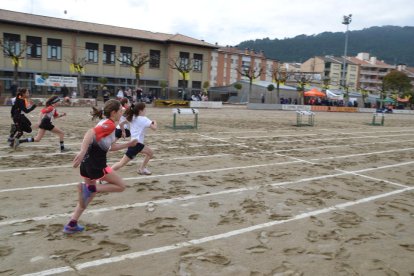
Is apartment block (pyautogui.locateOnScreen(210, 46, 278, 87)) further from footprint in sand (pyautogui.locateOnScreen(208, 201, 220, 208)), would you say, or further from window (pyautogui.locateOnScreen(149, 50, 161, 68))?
footprint in sand (pyautogui.locateOnScreen(208, 201, 220, 208))

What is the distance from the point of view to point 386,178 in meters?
8.80

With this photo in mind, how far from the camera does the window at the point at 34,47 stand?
44.1 metres

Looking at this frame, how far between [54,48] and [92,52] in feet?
15.0

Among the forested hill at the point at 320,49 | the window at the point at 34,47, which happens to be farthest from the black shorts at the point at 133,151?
the forested hill at the point at 320,49

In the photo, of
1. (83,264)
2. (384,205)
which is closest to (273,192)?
(384,205)

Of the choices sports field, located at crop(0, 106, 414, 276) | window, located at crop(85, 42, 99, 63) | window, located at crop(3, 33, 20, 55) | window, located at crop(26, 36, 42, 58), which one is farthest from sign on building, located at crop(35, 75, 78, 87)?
sports field, located at crop(0, 106, 414, 276)

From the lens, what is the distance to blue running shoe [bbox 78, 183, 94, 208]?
4667 millimetres

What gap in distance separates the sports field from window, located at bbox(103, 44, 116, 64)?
1620 inches

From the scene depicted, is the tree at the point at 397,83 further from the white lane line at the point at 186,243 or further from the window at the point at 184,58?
the white lane line at the point at 186,243

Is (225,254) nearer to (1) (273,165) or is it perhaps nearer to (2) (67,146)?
(1) (273,165)

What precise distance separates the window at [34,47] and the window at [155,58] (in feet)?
46.7

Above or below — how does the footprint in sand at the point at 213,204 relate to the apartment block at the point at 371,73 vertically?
below

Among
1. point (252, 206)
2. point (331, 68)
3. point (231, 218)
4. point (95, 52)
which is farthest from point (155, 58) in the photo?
point (331, 68)

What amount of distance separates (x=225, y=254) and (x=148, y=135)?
A: 10.4 m
